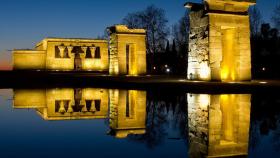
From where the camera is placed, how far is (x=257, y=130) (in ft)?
23.0

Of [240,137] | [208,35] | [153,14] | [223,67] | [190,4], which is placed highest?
[153,14]

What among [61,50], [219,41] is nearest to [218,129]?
[219,41]

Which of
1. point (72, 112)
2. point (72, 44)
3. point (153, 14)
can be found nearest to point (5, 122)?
point (72, 112)

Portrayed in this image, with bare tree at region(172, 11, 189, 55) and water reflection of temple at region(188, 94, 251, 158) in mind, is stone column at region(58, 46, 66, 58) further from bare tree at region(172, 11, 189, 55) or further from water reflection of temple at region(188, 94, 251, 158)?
water reflection of temple at region(188, 94, 251, 158)

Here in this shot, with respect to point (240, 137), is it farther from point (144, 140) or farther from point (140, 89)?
point (140, 89)

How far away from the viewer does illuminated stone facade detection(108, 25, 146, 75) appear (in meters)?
33.6

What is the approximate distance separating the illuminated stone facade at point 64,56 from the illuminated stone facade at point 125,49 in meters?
12.9

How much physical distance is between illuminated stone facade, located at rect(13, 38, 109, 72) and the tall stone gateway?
27080 mm

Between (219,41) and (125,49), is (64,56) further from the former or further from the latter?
(219,41)

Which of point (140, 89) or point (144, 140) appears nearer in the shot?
point (144, 140)

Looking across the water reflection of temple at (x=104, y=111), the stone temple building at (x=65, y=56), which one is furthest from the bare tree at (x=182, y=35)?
the water reflection of temple at (x=104, y=111)

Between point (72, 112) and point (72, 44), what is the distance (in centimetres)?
3833

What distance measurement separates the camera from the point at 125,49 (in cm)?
3391

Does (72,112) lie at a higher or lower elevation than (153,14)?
lower
